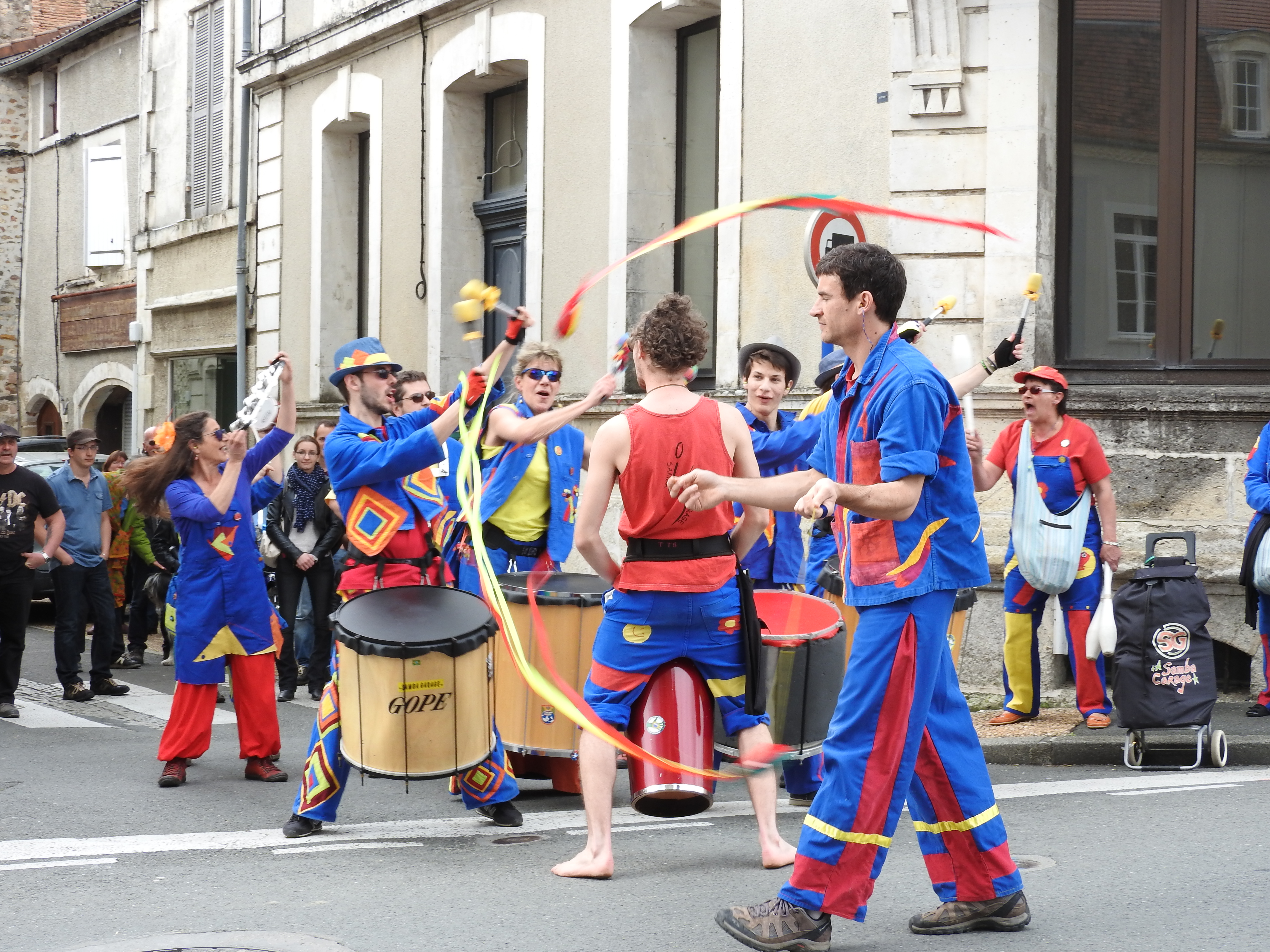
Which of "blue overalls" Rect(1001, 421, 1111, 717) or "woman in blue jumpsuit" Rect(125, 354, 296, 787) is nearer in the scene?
"woman in blue jumpsuit" Rect(125, 354, 296, 787)

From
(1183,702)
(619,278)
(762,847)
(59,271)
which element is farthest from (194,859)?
(59,271)

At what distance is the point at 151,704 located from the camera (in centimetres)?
1066

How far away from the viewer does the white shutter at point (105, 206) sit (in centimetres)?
2409

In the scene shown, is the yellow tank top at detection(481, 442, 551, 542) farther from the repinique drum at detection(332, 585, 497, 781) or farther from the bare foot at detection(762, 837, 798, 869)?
the bare foot at detection(762, 837, 798, 869)

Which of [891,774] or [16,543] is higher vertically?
[16,543]

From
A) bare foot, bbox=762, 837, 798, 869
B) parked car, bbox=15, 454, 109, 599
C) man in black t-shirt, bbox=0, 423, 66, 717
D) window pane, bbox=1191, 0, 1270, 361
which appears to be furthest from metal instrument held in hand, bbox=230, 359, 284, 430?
parked car, bbox=15, 454, 109, 599

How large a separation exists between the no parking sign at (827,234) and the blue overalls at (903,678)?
15.8ft

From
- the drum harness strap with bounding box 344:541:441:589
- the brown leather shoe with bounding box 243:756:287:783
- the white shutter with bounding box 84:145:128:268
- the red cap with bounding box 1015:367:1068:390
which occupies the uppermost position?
the white shutter with bounding box 84:145:128:268

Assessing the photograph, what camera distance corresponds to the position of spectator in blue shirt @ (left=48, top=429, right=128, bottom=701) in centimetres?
1083

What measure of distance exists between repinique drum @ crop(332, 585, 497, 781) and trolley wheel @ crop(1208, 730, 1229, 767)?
389cm

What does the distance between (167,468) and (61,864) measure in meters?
2.44

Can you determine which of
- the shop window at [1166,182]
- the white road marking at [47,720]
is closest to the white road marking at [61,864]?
the white road marking at [47,720]

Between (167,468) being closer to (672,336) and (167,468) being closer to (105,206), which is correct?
(672,336)

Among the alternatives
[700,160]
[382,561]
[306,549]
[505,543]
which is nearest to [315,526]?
[306,549]
